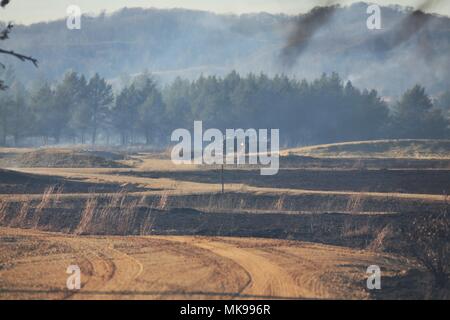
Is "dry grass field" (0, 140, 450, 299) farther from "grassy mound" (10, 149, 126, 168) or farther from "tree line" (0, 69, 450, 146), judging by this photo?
"tree line" (0, 69, 450, 146)

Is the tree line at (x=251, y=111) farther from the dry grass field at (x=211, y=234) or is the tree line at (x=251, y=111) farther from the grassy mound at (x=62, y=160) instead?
the dry grass field at (x=211, y=234)

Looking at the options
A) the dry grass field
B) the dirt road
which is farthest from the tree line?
the dirt road

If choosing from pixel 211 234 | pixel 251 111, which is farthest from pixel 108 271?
pixel 251 111

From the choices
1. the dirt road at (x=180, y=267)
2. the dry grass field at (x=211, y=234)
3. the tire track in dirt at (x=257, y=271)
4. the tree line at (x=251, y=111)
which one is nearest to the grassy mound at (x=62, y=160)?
the dry grass field at (x=211, y=234)

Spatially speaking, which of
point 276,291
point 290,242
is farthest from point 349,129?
point 276,291

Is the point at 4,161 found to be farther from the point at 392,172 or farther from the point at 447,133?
the point at 447,133

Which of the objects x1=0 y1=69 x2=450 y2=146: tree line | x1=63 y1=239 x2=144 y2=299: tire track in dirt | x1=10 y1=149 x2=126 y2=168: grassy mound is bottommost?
x1=63 y1=239 x2=144 y2=299: tire track in dirt

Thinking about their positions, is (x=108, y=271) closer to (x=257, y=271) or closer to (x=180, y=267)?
(x=180, y=267)
